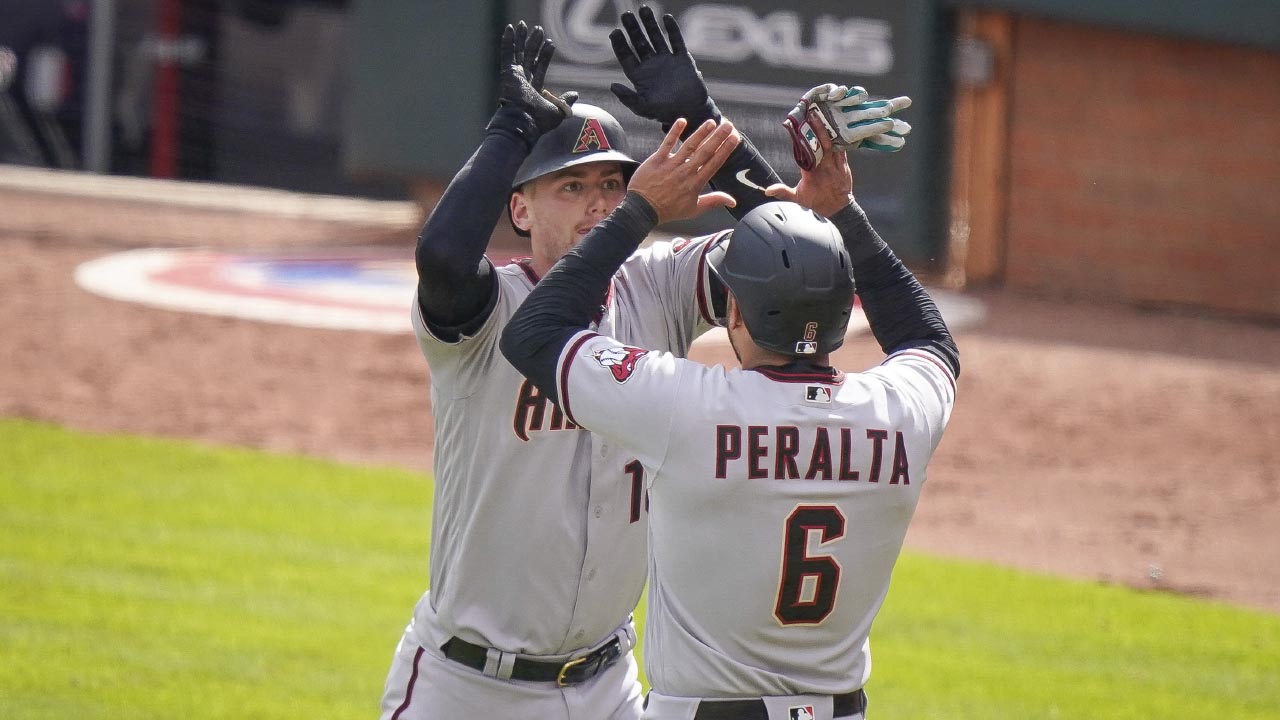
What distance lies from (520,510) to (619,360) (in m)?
0.61

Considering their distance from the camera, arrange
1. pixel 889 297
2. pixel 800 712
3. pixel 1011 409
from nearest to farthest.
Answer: pixel 800 712 < pixel 889 297 < pixel 1011 409

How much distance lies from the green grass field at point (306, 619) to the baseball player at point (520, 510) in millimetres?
2096

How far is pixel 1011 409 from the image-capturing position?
33.2 ft

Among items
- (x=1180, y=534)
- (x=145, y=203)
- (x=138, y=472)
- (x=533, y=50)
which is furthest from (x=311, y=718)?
(x=145, y=203)

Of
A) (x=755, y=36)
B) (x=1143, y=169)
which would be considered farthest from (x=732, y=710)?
(x=755, y=36)

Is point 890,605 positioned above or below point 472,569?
below

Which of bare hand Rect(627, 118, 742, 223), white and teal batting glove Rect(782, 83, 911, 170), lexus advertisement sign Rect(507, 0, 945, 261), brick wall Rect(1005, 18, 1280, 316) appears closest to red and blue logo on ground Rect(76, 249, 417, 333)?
→ lexus advertisement sign Rect(507, 0, 945, 261)

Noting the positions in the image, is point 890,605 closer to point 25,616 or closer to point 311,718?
point 311,718

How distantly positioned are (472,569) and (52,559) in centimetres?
412

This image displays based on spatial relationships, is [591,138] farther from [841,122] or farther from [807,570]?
[807,570]

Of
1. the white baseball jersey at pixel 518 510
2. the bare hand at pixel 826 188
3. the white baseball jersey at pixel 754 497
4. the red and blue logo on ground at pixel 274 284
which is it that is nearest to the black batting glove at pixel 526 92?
the white baseball jersey at pixel 518 510

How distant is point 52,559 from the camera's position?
660 centimetres

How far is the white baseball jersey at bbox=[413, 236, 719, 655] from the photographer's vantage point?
3125mm

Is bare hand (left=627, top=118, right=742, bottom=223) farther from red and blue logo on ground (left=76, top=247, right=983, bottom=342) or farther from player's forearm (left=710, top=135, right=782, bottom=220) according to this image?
red and blue logo on ground (left=76, top=247, right=983, bottom=342)
